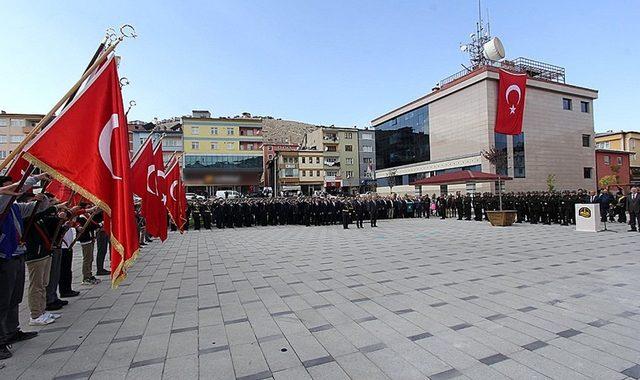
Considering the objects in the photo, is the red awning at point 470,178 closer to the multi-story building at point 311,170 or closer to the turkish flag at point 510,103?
the turkish flag at point 510,103

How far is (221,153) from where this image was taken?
67125 millimetres

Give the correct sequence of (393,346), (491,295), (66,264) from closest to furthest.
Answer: (393,346) < (491,295) < (66,264)

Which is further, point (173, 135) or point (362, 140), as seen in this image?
point (362, 140)

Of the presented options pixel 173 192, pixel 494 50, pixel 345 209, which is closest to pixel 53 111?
pixel 173 192

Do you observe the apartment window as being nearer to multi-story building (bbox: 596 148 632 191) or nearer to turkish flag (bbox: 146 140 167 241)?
multi-story building (bbox: 596 148 632 191)

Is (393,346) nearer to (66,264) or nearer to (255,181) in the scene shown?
(66,264)

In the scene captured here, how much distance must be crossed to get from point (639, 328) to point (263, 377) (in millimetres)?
4749

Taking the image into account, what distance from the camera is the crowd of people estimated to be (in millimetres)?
4297

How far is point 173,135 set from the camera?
6731 centimetres

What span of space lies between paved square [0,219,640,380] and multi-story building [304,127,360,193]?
60.9m

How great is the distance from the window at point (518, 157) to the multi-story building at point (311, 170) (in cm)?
3726

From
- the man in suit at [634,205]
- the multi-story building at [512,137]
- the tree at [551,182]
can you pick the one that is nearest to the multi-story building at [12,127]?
the multi-story building at [512,137]

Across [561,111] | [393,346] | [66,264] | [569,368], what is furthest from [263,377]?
[561,111]

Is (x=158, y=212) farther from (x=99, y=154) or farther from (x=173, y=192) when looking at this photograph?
(x=99, y=154)
